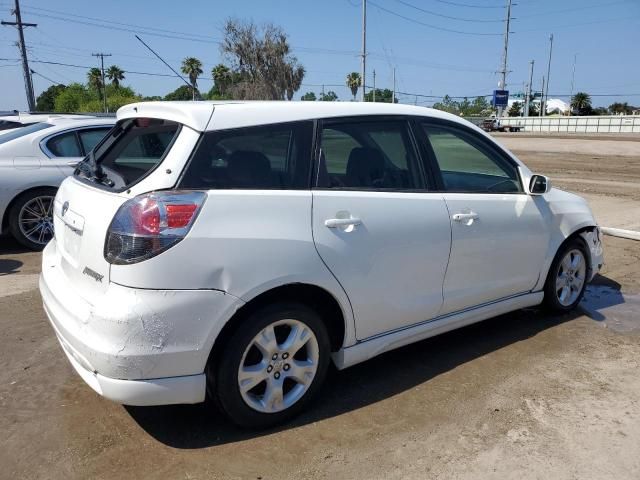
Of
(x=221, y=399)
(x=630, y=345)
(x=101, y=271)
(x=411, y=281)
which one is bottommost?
(x=630, y=345)

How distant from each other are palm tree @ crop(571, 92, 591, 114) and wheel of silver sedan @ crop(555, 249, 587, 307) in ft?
327

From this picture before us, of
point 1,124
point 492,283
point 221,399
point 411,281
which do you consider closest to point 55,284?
point 221,399

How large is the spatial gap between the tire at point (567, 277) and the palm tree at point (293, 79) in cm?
5702

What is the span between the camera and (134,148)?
11.2 ft

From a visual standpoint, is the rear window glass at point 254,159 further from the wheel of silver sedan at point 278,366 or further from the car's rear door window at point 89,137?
the car's rear door window at point 89,137

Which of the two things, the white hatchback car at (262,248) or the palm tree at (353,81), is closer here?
the white hatchback car at (262,248)

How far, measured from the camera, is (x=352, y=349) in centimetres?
337

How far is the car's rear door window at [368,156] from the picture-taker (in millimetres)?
3320

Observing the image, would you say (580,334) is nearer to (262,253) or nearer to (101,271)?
(262,253)

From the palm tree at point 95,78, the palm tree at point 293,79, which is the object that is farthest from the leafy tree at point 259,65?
the palm tree at point 95,78

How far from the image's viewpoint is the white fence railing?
203 feet

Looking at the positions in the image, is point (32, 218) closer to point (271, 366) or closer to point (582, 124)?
point (271, 366)

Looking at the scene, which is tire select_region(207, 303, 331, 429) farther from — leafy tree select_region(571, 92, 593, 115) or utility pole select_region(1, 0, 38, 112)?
leafy tree select_region(571, 92, 593, 115)

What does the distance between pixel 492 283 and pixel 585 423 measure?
118 centimetres
